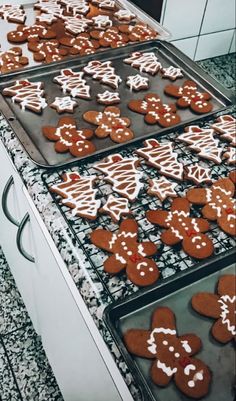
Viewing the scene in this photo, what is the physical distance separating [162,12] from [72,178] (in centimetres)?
120

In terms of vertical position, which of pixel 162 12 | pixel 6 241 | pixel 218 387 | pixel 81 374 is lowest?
pixel 6 241

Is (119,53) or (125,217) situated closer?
(125,217)

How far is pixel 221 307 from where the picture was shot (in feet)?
2.25

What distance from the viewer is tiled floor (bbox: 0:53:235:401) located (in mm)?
1219

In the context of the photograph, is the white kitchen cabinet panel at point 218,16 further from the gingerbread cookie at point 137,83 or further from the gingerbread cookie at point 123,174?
the gingerbread cookie at point 123,174

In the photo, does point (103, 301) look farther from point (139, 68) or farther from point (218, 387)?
point (139, 68)

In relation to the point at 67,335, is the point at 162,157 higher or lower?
higher

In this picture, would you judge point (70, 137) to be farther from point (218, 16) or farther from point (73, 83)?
point (218, 16)

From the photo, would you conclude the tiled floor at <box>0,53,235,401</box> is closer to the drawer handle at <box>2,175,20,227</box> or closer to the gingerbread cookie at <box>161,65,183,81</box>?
the drawer handle at <box>2,175,20,227</box>

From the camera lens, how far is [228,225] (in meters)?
0.77

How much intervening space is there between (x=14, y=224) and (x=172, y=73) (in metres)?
0.57

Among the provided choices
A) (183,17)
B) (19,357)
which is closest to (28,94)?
Answer: (19,357)

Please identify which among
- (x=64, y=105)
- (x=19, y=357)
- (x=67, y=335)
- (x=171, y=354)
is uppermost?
(x=64, y=105)

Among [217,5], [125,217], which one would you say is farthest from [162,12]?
[125,217]
